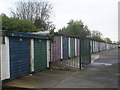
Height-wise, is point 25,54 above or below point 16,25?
below

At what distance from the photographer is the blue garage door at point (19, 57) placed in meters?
11.1

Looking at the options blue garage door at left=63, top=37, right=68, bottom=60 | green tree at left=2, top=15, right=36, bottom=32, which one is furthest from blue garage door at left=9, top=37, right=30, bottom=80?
blue garage door at left=63, top=37, right=68, bottom=60

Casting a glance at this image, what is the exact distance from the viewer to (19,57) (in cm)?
1184

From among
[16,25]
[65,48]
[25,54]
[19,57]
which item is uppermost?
[16,25]

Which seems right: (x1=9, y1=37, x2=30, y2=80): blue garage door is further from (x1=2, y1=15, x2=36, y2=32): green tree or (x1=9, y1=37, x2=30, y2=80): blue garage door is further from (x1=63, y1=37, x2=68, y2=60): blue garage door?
(x1=63, y1=37, x2=68, y2=60): blue garage door

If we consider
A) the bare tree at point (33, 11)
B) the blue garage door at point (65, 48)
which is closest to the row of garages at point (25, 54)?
the blue garage door at point (65, 48)

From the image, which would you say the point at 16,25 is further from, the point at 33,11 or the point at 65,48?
the point at 33,11

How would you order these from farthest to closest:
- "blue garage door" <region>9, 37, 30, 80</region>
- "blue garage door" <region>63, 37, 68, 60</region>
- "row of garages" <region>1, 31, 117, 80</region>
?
"blue garage door" <region>63, 37, 68, 60</region> → "blue garage door" <region>9, 37, 30, 80</region> → "row of garages" <region>1, 31, 117, 80</region>

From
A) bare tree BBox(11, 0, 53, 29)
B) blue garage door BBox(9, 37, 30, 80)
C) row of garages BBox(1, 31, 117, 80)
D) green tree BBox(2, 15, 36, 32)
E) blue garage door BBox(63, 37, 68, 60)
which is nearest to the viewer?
row of garages BBox(1, 31, 117, 80)

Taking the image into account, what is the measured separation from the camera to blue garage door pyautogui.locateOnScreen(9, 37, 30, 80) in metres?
11.1

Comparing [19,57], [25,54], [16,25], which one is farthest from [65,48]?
[19,57]

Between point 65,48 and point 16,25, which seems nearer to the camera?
point 16,25

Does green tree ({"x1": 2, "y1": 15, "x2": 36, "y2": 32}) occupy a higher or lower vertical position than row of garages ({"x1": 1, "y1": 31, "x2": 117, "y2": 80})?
higher

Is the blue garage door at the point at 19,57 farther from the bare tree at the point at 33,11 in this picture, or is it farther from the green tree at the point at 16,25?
the bare tree at the point at 33,11
